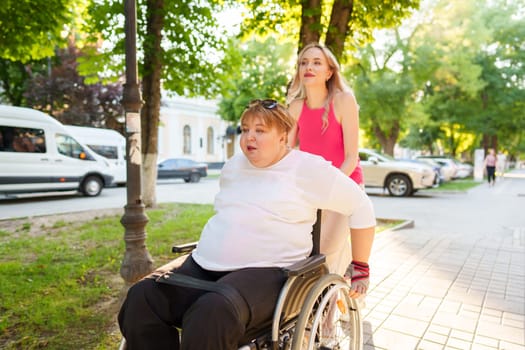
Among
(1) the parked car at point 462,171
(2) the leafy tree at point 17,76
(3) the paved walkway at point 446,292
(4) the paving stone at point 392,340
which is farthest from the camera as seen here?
(1) the parked car at point 462,171

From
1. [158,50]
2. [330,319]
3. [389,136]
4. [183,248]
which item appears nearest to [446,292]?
[330,319]

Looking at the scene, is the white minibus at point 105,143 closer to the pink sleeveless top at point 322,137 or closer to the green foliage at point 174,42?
the green foliage at point 174,42

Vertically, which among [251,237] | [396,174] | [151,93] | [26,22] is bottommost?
[396,174]

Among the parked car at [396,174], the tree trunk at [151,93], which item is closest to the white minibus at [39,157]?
the tree trunk at [151,93]

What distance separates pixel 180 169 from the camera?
22.5 m

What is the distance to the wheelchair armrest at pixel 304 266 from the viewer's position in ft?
5.96

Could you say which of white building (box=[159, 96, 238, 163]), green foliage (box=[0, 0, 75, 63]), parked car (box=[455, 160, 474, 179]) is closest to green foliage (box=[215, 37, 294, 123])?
parked car (box=[455, 160, 474, 179])

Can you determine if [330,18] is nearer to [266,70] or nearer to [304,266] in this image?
[304,266]

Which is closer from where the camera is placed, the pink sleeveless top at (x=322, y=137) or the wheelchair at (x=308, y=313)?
the wheelchair at (x=308, y=313)

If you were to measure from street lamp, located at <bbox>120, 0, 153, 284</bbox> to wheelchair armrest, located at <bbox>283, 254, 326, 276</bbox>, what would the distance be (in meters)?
2.04

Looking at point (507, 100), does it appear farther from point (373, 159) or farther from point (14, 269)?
point (14, 269)

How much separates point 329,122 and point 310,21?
471cm

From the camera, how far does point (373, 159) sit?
15227 mm

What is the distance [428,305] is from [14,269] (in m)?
4.38
